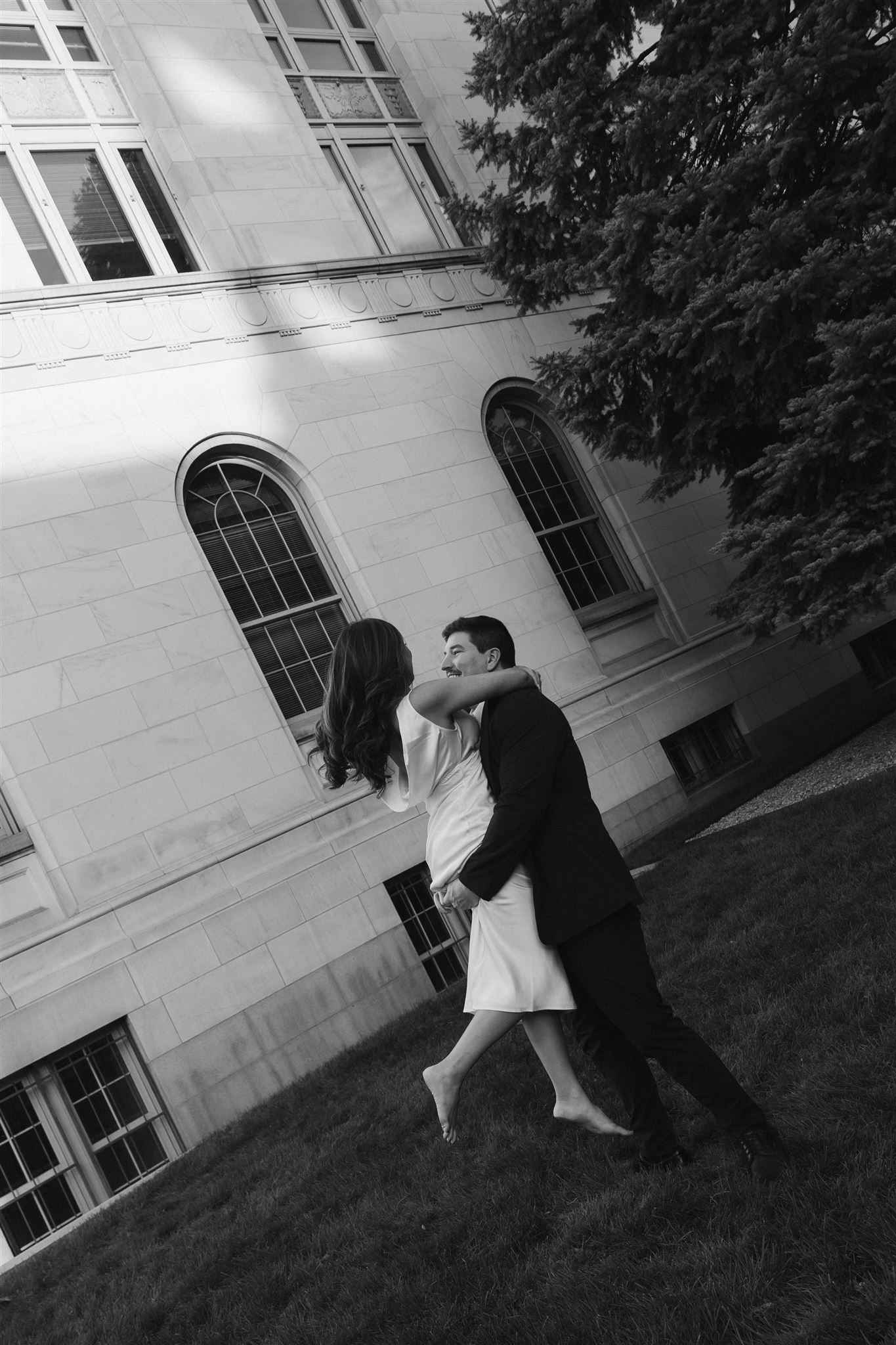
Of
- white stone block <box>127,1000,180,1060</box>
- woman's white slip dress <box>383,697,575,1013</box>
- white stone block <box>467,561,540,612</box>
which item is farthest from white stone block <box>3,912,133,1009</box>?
woman's white slip dress <box>383,697,575,1013</box>

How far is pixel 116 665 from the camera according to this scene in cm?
1013

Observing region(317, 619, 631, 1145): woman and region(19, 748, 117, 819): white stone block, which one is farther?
region(19, 748, 117, 819): white stone block

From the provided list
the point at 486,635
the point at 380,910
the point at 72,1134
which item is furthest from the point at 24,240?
the point at 486,635

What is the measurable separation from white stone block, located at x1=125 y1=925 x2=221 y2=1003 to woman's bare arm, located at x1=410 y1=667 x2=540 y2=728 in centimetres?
688

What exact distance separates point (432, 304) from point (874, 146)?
6.32m

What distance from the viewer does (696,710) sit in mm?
13852

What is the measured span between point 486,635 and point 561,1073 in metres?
1.71

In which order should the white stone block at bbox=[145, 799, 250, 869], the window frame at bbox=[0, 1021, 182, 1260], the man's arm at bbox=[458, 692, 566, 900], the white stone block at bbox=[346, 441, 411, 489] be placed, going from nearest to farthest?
the man's arm at bbox=[458, 692, 566, 900] → the window frame at bbox=[0, 1021, 182, 1260] → the white stone block at bbox=[145, 799, 250, 869] → the white stone block at bbox=[346, 441, 411, 489]

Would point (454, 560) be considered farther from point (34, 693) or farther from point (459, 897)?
point (459, 897)

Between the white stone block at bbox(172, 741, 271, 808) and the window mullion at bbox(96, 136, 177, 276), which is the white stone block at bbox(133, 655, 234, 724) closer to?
the white stone block at bbox(172, 741, 271, 808)

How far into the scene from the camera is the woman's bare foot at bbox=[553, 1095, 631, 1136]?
3.71 metres

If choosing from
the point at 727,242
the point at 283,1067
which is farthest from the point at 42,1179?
the point at 727,242

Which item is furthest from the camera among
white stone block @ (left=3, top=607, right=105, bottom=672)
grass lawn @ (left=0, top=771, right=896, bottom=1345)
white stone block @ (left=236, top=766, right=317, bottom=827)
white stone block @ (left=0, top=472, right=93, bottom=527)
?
white stone block @ (left=236, top=766, right=317, bottom=827)

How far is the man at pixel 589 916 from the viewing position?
3334 millimetres
